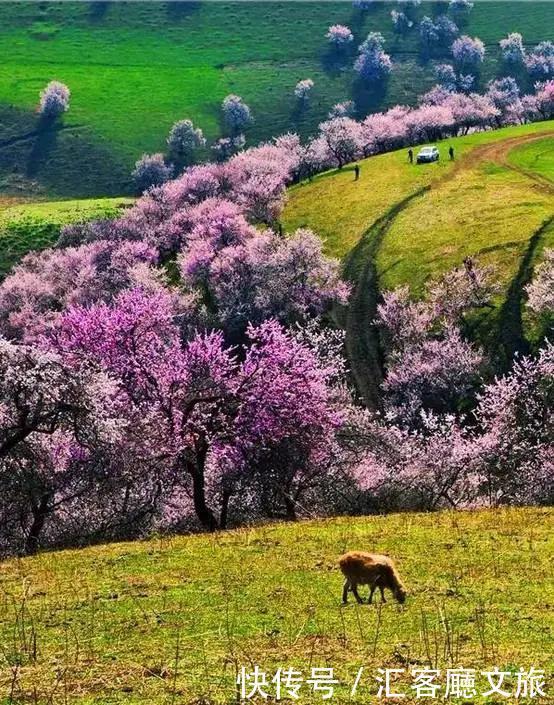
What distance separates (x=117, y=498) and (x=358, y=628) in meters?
25.5

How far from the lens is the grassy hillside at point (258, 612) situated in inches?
512

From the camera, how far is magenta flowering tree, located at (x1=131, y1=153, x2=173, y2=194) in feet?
612

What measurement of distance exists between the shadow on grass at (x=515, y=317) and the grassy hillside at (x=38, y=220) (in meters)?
89.4

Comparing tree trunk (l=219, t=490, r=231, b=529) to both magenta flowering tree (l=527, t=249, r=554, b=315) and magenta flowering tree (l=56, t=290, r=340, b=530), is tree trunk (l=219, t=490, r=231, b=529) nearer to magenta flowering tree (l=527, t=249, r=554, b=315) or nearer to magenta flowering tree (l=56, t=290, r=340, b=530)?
magenta flowering tree (l=56, t=290, r=340, b=530)

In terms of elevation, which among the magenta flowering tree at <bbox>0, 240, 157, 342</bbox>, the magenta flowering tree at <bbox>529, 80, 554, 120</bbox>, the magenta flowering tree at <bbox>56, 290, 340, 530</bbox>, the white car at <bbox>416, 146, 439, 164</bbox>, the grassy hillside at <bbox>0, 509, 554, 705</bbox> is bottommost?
the grassy hillside at <bbox>0, 509, 554, 705</bbox>

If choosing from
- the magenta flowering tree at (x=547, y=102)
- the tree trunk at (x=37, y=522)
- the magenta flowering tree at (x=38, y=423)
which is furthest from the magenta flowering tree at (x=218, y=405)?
the magenta flowering tree at (x=547, y=102)

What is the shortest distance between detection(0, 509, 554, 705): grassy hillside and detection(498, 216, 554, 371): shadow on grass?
52073 mm

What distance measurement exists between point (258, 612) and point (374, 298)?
258 feet

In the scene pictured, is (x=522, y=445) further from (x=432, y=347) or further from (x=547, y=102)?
(x=547, y=102)

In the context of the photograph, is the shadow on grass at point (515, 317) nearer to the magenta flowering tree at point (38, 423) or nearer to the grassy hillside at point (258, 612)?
the magenta flowering tree at point (38, 423)

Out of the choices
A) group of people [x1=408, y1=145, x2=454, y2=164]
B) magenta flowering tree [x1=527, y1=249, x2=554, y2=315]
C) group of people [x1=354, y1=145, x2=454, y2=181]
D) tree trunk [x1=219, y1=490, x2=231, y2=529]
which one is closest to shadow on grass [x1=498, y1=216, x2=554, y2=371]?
magenta flowering tree [x1=527, y1=249, x2=554, y2=315]

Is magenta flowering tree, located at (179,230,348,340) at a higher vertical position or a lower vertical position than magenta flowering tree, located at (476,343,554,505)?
higher

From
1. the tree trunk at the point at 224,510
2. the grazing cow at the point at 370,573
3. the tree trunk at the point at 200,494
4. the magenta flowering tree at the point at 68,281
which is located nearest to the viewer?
the grazing cow at the point at 370,573

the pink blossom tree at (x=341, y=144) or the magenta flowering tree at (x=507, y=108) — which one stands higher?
the magenta flowering tree at (x=507, y=108)
